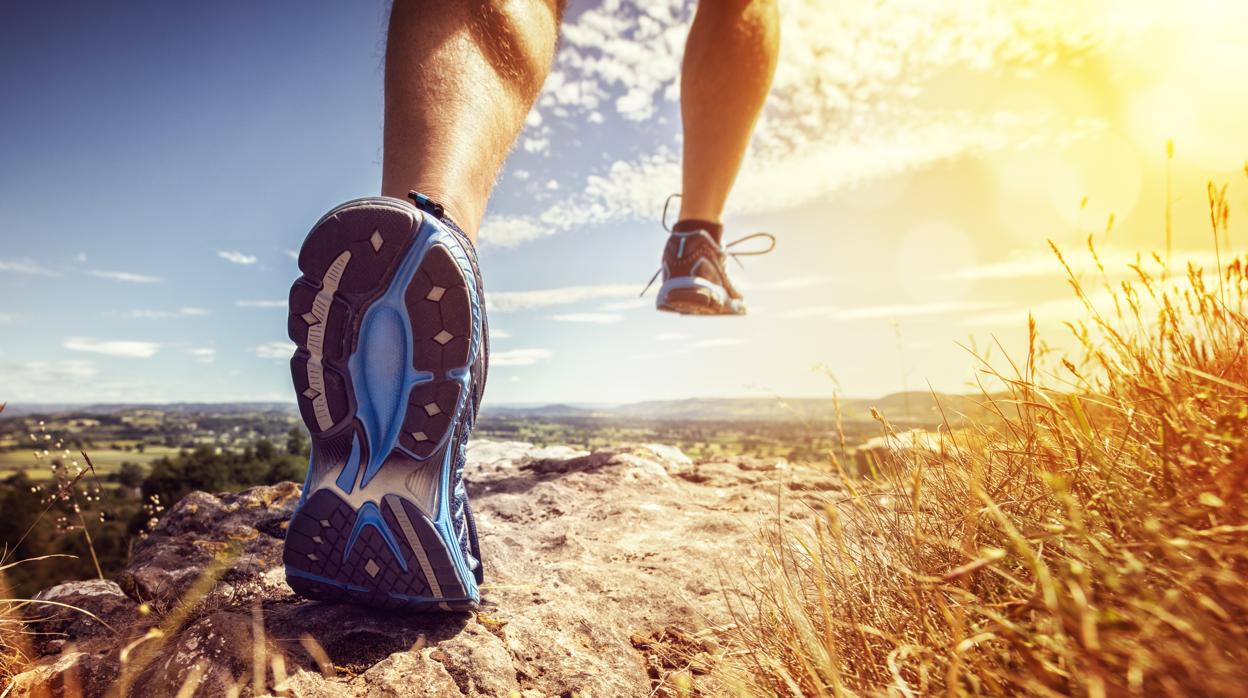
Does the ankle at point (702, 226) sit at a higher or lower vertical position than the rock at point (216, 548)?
higher

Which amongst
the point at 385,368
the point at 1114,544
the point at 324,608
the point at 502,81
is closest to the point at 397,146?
the point at 502,81

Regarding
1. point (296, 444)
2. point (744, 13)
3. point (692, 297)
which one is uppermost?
point (744, 13)

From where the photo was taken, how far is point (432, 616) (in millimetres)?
1209

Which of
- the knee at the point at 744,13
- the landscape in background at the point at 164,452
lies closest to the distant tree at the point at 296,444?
the landscape in background at the point at 164,452

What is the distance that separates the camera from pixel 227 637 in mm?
979

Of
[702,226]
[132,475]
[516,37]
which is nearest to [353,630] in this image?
[516,37]

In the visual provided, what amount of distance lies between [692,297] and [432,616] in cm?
221

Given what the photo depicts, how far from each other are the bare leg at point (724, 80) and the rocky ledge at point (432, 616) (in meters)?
1.62

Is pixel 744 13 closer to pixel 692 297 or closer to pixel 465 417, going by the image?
pixel 692 297

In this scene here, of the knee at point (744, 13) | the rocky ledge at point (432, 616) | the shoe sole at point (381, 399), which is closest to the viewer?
the rocky ledge at point (432, 616)

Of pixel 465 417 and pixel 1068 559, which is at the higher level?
pixel 465 417

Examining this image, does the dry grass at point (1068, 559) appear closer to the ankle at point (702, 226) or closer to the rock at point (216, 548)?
the rock at point (216, 548)

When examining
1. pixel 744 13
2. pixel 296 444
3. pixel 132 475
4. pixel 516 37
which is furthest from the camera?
pixel 296 444

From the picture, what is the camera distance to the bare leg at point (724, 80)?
258 cm
